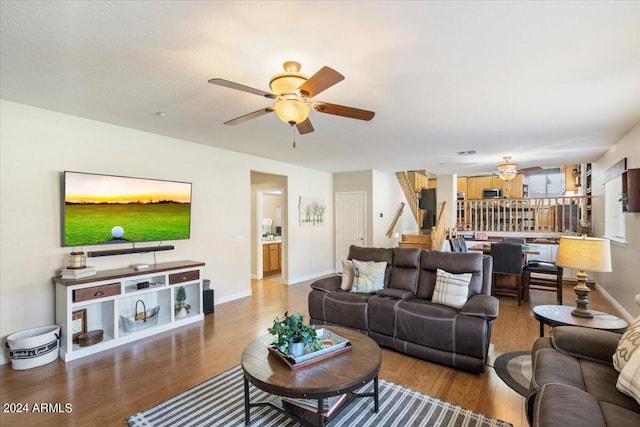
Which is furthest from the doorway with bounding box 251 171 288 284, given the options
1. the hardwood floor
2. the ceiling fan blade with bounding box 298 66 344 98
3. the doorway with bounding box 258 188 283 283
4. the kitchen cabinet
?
the kitchen cabinet

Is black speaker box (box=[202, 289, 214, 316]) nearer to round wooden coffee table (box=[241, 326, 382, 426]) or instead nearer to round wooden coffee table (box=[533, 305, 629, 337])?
round wooden coffee table (box=[241, 326, 382, 426])

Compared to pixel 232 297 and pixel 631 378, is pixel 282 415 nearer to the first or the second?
pixel 631 378

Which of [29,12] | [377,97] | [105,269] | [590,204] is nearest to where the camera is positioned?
[29,12]

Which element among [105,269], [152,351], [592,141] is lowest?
[152,351]

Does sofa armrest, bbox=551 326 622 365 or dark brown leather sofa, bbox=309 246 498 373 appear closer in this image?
sofa armrest, bbox=551 326 622 365

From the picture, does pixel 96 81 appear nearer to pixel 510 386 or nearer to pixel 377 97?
pixel 377 97

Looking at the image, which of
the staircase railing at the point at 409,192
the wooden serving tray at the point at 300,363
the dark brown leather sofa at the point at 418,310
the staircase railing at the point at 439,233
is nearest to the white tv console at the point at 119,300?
the dark brown leather sofa at the point at 418,310

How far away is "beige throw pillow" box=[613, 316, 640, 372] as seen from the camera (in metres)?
1.73

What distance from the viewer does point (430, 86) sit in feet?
8.93

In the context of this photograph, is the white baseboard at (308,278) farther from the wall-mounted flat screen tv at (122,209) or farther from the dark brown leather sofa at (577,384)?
the dark brown leather sofa at (577,384)

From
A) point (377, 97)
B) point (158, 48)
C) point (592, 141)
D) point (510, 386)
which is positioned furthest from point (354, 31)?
point (592, 141)

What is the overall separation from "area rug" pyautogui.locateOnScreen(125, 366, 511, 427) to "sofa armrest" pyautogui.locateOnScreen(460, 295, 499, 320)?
0.84m

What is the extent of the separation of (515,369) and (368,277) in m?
1.68

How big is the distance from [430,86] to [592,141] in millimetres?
3683
